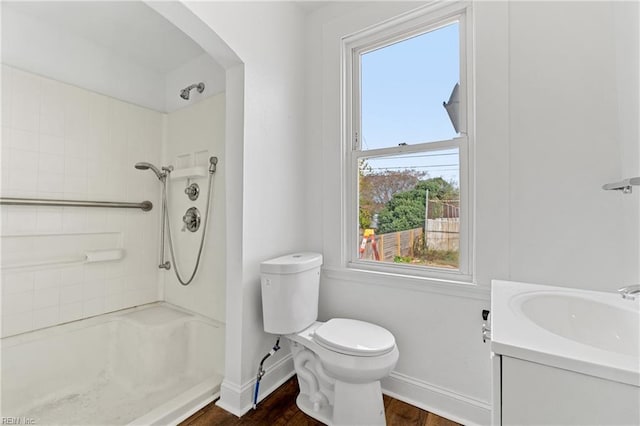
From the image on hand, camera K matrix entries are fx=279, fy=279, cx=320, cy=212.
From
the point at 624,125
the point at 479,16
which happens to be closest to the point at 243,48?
the point at 479,16

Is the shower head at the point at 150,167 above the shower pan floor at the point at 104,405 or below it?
above

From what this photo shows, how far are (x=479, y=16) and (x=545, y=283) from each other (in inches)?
50.6

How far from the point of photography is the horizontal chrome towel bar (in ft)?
5.40

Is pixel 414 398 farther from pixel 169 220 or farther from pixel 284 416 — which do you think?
pixel 169 220

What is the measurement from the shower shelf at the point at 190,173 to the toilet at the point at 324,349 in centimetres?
101

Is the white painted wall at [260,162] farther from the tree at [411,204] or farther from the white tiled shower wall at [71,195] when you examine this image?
the white tiled shower wall at [71,195]

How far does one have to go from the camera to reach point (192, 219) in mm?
2201

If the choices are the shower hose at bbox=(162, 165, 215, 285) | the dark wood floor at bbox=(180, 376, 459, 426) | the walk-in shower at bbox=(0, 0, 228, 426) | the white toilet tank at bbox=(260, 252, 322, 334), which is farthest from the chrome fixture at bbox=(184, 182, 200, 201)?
the dark wood floor at bbox=(180, 376, 459, 426)

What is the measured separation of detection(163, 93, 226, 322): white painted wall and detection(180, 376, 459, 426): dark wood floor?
70 cm

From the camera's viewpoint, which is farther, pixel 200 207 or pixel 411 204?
pixel 200 207

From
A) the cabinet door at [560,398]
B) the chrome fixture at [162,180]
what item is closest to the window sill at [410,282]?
the cabinet door at [560,398]

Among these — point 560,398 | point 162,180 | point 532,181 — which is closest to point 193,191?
point 162,180

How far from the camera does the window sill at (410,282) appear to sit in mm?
1367

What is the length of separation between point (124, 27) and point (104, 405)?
7.69ft
